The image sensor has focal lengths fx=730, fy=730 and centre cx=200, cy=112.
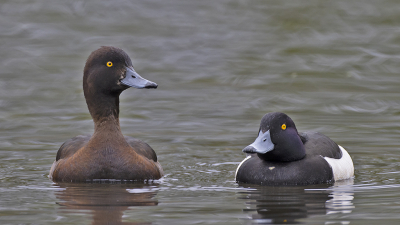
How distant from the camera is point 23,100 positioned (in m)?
13.1

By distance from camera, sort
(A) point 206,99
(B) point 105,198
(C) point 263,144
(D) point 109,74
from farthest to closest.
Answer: (A) point 206,99, (D) point 109,74, (C) point 263,144, (B) point 105,198

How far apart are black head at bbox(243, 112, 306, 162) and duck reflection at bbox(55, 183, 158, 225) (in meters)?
1.29

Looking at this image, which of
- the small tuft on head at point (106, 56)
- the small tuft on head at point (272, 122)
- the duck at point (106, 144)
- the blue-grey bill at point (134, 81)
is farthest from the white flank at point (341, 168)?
the small tuft on head at point (106, 56)

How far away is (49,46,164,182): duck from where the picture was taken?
26.1 feet

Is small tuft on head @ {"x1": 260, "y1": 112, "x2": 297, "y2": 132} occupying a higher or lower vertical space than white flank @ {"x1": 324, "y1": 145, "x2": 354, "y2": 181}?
higher

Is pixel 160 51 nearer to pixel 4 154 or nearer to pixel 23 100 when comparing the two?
pixel 23 100

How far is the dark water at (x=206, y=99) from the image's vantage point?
681 cm

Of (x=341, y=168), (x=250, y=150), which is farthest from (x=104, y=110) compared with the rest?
(x=341, y=168)

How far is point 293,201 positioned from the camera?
696 cm

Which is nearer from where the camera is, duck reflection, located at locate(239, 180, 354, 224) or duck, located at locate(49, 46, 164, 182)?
duck reflection, located at locate(239, 180, 354, 224)

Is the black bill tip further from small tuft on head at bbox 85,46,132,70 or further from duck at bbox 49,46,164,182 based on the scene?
small tuft on head at bbox 85,46,132,70

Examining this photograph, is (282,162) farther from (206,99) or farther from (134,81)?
(206,99)

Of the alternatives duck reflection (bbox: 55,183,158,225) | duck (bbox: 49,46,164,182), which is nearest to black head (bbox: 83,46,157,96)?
duck (bbox: 49,46,164,182)

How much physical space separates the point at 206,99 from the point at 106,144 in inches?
207
